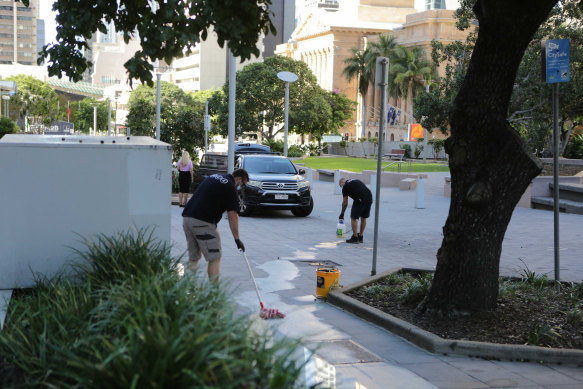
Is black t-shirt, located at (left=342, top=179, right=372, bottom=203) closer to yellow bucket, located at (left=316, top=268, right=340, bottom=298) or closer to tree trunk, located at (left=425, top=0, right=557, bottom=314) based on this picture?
yellow bucket, located at (left=316, top=268, right=340, bottom=298)

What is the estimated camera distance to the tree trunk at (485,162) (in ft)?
26.6

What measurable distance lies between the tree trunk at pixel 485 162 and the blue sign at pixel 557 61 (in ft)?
5.71

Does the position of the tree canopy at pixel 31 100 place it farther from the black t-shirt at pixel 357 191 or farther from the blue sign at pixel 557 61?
the blue sign at pixel 557 61

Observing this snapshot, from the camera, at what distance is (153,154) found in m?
8.62

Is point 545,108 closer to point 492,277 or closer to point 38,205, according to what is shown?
point 492,277

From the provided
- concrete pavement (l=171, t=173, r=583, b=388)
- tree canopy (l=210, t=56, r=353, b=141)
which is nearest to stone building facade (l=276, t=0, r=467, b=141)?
tree canopy (l=210, t=56, r=353, b=141)

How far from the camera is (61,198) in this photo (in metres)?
8.31

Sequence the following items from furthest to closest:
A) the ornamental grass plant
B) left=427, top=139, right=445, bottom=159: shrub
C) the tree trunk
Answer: left=427, top=139, right=445, bottom=159: shrub, the tree trunk, the ornamental grass plant

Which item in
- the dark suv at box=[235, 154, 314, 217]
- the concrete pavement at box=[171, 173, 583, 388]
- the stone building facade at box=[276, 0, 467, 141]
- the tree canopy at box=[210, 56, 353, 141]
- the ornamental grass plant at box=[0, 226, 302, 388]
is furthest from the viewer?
the stone building facade at box=[276, 0, 467, 141]

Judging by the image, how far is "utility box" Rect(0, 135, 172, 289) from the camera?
8.20 meters

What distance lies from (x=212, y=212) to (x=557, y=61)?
4.80 m

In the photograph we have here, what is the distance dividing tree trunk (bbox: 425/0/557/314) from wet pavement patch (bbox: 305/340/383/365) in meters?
1.29

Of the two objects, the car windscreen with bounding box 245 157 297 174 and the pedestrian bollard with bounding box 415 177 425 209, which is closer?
the car windscreen with bounding box 245 157 297 174

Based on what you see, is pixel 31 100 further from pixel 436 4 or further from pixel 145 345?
pixel 145 345
